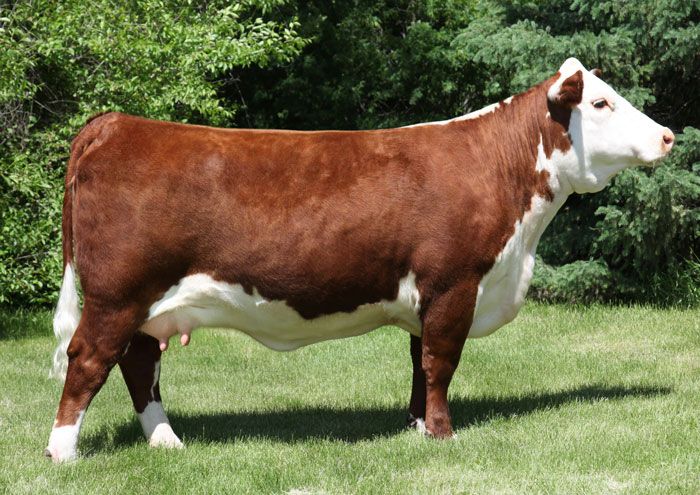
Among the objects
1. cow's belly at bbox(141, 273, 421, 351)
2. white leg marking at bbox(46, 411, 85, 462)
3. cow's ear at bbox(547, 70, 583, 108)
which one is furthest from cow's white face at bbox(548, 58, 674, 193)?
white leg marking at bbox(46, 411, 85, 462)

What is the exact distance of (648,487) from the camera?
15.8 ft

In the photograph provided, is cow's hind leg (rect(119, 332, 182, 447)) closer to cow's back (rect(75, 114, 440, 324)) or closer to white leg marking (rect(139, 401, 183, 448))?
white leg marking (rect(139, 401, 183, 448))

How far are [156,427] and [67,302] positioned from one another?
0.83m

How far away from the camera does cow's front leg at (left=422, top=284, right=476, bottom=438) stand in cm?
559

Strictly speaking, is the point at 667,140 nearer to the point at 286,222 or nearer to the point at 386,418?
the point at 286,222

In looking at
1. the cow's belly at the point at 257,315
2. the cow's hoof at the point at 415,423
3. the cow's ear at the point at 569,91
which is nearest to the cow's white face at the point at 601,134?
the cow's ear at the point at 569,91

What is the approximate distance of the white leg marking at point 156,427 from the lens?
5.75 meters

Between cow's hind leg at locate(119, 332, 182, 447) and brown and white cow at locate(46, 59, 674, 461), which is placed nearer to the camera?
brown and white cow at locate(46, 59, 674, 461)

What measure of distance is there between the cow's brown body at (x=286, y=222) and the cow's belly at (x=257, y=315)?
0.05 meters

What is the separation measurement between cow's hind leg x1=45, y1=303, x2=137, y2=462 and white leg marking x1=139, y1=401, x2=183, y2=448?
531mm

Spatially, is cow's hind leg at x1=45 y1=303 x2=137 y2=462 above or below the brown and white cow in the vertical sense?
below

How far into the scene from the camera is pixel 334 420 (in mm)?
6465

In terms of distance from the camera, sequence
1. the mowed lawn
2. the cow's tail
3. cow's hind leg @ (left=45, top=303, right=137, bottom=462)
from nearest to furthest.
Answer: the mowed lawn < cow's hind leg @ (left=45, top=303, right=137, bottom=462) < the cow's tail

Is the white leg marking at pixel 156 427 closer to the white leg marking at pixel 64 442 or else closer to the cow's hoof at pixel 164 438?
the cow's hoof at pixel 164 438
